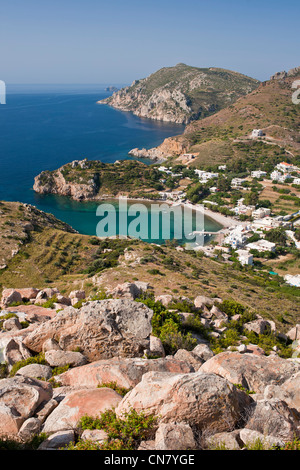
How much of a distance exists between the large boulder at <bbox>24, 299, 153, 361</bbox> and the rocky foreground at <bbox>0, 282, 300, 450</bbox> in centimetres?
3

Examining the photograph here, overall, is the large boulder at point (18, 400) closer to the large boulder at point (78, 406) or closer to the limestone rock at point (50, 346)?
the large boulder at point (78, 406)

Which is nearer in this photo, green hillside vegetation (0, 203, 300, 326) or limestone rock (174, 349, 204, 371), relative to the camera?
limestone rock (174, 349, 204, 371)

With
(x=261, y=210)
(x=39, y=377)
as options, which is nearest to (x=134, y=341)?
(x=39, y=377)

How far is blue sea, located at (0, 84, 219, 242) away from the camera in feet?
238

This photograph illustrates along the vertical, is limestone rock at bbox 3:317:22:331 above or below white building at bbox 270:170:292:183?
below

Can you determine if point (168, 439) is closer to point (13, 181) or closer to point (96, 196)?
point (96, 196)

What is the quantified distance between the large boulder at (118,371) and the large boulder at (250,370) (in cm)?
79

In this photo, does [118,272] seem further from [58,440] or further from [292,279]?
[292,279]

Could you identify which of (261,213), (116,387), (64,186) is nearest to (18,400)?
(116,387)

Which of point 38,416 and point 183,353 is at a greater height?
point 38,416

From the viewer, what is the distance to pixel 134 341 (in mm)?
9336

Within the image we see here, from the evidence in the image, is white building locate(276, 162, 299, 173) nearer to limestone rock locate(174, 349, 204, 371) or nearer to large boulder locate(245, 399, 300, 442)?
limestone rock locate(174, 349, 204, 371)

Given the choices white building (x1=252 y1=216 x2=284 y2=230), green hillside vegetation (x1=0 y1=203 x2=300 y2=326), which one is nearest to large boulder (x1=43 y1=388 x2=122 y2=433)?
green hillside vegetation (x1=0 y1=203 x2=300 y2=326)

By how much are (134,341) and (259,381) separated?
3.50 meters
